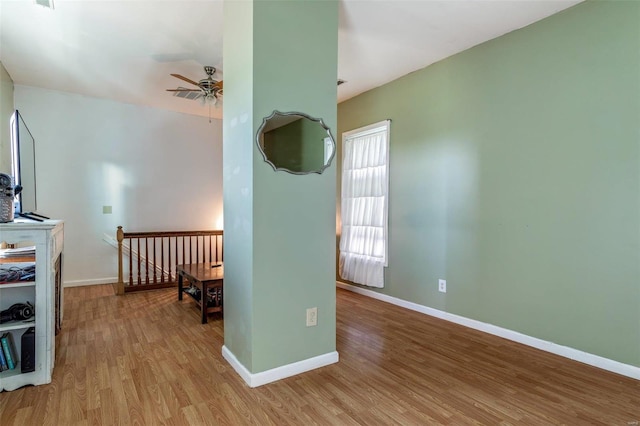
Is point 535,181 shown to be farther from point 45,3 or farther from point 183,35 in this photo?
point 45,3

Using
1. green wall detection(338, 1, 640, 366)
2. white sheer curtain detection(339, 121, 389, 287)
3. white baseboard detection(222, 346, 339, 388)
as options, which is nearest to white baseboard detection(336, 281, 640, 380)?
green wall detection(338, 1, 640, 366)

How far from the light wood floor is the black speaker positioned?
0.15m

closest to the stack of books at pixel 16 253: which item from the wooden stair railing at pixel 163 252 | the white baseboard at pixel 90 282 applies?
the wooden stair railing at pixel 163 252

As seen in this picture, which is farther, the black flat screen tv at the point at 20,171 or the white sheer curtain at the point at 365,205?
the white sheer curtain at the point at 365,205

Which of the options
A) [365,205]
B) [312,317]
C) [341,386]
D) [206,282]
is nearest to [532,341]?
[341,386]

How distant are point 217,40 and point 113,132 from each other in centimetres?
276

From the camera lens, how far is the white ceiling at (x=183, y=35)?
8.29 ft

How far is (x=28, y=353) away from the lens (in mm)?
2008

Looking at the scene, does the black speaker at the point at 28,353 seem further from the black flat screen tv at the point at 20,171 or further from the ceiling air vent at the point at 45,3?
the ceiling air vent at the point at 45,3

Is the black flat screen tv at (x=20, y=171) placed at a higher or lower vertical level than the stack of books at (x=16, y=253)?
higher

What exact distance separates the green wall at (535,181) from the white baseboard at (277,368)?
1601 millimetres

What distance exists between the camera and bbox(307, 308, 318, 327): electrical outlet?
2293mm

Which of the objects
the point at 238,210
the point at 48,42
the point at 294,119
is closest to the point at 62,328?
the point at 238,210

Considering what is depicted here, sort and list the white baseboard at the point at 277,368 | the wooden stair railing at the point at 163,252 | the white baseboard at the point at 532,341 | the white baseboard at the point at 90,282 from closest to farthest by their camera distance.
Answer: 1. the white baseboard at the point at 277,368
2. the white baseboard at the point at 532,341
3. the white baseboard at the point at 90,282
4. the wooden stair railing at the point at 163,252
